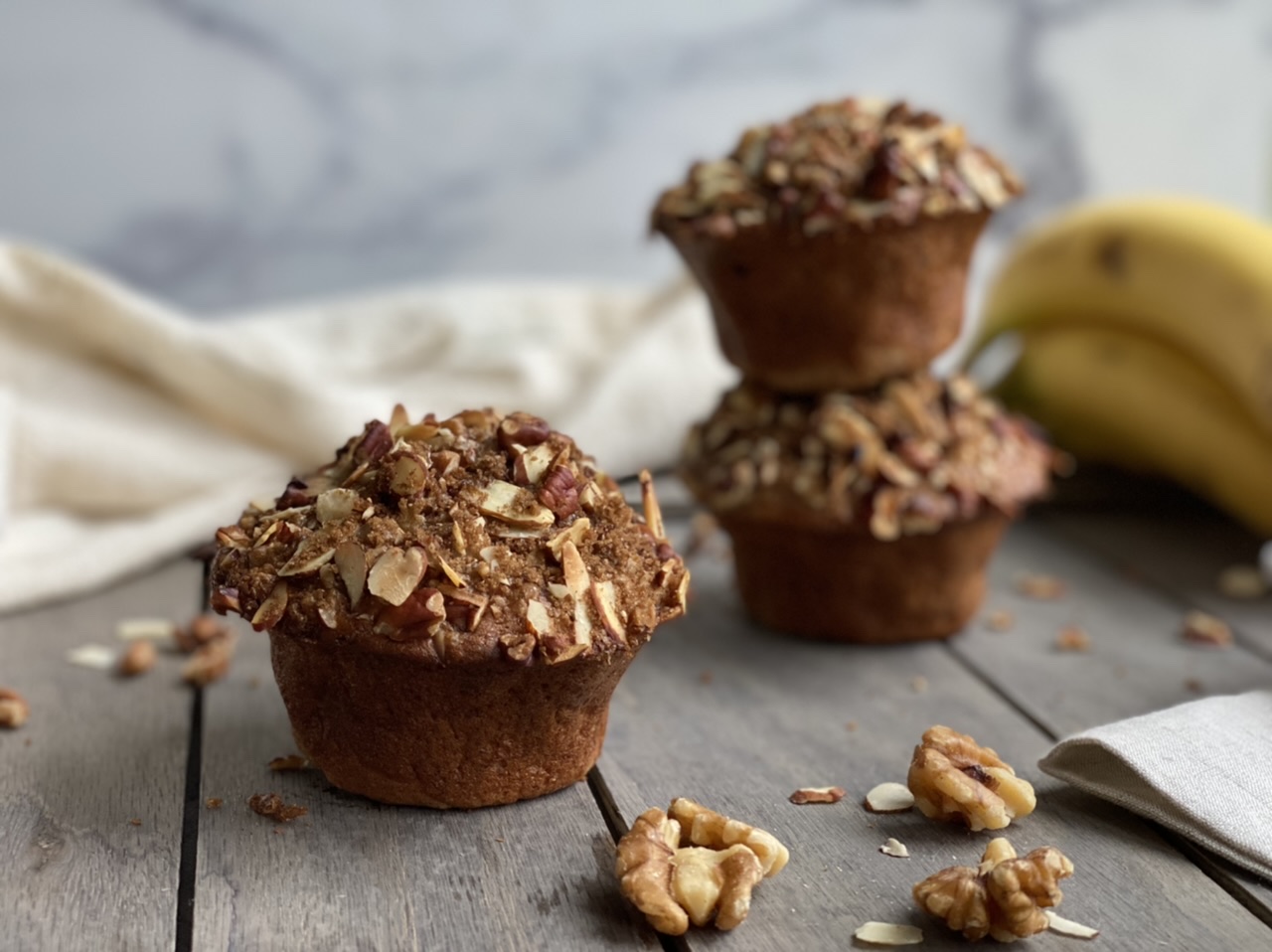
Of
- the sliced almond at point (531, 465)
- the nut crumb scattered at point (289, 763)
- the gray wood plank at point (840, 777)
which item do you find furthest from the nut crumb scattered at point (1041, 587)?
the nut crumb scattered at point (289, 763)

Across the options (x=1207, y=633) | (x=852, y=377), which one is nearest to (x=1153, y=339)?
(x=1207, y=633)

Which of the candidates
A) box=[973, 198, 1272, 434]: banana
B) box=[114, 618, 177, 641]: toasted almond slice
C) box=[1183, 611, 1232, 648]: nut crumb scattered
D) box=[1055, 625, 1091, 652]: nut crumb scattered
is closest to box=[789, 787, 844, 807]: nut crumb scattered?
box=[1055, 625, 1091, 652]: nut crumb scattered

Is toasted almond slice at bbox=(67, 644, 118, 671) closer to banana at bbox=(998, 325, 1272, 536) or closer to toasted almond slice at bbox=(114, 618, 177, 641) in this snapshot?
toasted almond slice at bbox=(114, 618, 177, 641)

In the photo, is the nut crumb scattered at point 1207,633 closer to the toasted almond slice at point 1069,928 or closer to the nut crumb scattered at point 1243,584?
the nut crumb scattered at point 1243,584

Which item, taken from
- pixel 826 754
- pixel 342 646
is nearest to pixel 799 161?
pixel 826 754

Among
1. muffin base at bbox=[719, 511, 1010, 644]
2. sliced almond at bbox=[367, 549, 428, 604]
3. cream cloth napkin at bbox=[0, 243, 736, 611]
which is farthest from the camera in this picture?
cream cloth napkin at bbox=[0, 243, 736, 611]

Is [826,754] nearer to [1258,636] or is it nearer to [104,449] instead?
[1258,636]
